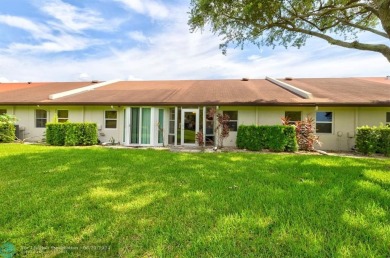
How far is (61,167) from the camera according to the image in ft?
21.4

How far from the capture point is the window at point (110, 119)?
14312mm

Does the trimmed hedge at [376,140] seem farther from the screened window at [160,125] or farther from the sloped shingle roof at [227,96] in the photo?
the screened window at [160,125]

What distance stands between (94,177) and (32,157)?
4182 millimetres

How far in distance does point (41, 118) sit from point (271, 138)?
15.2 m

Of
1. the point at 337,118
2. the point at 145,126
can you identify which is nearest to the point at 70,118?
the point at 145,126

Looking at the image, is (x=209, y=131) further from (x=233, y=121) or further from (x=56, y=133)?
(x=56, y=133)

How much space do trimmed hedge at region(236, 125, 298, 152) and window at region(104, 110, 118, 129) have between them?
333 inches

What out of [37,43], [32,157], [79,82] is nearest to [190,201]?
[32,157]

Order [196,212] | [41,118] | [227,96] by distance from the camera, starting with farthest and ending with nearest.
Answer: [41,118], [227,96], [196,212]

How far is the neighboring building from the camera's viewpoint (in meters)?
12.5

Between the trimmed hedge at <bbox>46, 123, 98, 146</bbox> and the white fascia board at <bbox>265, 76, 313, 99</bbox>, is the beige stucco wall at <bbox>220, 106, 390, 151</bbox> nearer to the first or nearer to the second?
the white fascia board at <bbox>265, 76, 313, 99</bbox>

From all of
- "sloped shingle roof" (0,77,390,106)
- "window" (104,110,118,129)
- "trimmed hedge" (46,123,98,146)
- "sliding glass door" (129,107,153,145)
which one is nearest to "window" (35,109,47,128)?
"sloped shingle roof" (0,77,390,106)

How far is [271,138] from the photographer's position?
428 inches

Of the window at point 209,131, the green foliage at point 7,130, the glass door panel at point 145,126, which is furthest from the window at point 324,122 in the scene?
the green foliage at point 7,130
